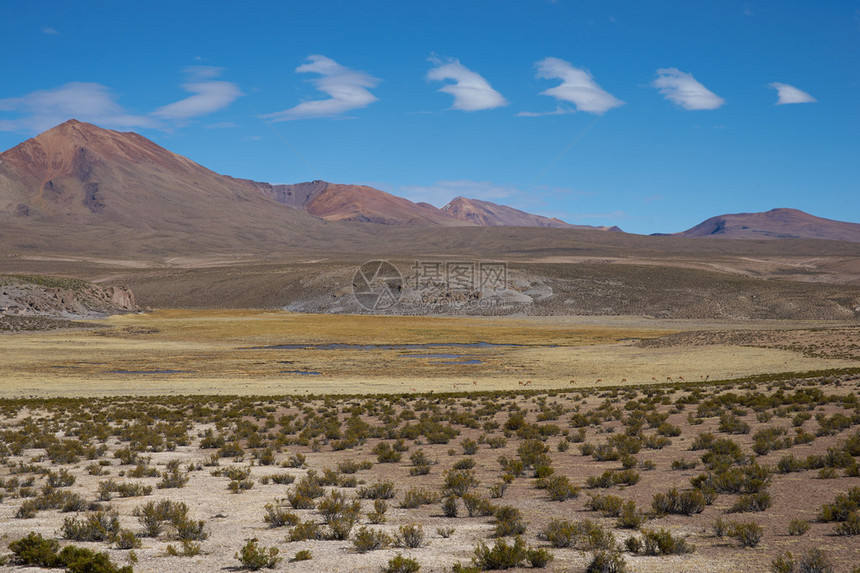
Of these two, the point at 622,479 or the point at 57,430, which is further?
the point at 57,430

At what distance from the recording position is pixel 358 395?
29641 mm

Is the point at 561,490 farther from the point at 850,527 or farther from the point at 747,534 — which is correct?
the point at 850,527

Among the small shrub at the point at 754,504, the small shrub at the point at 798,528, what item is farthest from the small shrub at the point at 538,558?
the small shrub at the point at 754,504

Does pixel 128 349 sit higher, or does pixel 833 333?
pixel 833 333

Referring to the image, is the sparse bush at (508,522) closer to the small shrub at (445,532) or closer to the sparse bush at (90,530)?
the small shrub at (445,532)

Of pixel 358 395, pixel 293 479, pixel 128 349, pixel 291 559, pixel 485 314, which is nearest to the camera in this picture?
pixel 291 559

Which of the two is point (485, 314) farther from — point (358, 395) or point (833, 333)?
point (358, 395)

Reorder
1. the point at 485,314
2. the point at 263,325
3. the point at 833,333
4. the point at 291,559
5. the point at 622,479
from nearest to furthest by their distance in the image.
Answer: the point at 291,559, the point at 622,479, the point at 833,333, the point at 263,325, the point at 485,314

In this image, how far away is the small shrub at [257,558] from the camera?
8.51 metres

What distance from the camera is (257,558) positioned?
8.51m

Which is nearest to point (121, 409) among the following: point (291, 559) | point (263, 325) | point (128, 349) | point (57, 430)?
point (57, 430)

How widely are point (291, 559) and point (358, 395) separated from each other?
20.8 m

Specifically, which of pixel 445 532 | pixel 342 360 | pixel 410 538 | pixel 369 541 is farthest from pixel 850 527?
pixel 342 360

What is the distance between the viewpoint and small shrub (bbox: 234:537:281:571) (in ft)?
27.9
